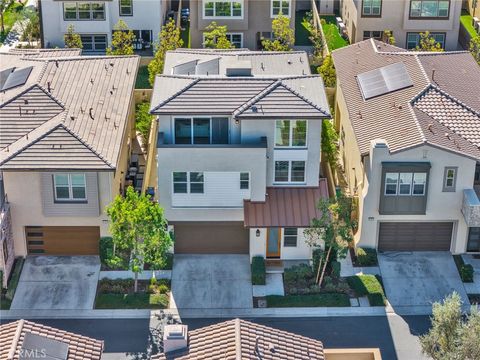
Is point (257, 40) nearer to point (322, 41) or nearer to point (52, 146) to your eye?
point (322, 41)

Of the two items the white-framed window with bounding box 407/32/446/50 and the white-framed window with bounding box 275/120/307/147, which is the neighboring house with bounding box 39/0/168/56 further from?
the white-framed window with bounding box 275/120/307/147

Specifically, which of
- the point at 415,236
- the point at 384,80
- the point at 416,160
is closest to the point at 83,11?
the point at 384,80

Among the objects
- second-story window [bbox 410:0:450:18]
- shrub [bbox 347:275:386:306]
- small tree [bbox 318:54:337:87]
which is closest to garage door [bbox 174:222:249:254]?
shrub [bbox 347:275:386:306]

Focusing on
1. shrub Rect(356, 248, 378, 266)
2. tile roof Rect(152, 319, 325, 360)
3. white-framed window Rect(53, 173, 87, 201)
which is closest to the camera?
tile roof Rect(152, 319, 325, 360)

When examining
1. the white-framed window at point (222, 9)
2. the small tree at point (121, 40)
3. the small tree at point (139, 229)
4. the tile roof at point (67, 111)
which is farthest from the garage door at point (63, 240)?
the white-framed window at point (222, 9)

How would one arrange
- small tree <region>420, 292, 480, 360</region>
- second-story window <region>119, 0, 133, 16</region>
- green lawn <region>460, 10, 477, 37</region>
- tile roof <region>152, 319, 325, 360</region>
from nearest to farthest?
tile roof <region>152, 319, 325, 360</region> < small tree <region>420, 292, 480, 360</region> < second-story window <region>119, 0, 133, 16</region> < green lawn <region>460, 10, 477, 37</region>

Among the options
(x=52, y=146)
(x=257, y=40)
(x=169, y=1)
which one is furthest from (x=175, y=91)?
(x=169, y=1)

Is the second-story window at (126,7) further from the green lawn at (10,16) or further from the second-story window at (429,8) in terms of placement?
the second-story window at (429,8)
